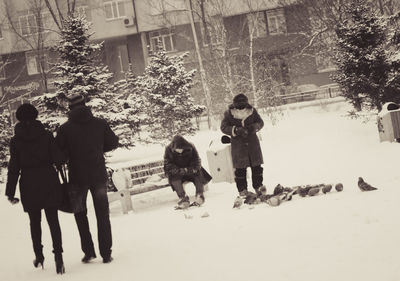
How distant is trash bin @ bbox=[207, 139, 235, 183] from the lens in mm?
11227

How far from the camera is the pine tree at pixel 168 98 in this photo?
814 inches

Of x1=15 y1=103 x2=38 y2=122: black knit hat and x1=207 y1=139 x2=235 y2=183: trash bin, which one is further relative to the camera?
x1=207 y1=139 x2=235 y2=183: trash bin

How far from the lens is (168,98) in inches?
819

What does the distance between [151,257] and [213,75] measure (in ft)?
76.7

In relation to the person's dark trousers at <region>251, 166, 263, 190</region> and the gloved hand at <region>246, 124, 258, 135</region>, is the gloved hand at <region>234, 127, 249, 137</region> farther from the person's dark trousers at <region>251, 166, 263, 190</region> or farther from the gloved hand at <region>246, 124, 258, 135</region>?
the person's dark trousers at <region>251, 166, 263, 190</region>

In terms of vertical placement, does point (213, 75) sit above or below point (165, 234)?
above

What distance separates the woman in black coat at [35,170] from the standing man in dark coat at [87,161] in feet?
0.64

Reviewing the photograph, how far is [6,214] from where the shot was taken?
13102 millimetres

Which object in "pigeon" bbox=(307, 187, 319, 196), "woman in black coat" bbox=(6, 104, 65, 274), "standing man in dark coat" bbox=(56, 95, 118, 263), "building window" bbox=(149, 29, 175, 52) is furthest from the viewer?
"building window" bbox=(149, 29, 175, 52)

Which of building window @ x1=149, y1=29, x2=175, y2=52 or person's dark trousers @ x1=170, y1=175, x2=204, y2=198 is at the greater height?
building window @ x1=149, y1=29, x2=175, y2=52

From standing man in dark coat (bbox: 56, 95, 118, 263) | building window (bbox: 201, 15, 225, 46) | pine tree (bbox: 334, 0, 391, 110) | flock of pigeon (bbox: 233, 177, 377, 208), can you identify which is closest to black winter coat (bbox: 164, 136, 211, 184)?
flock of pigeon (bbox: 233, 177, 377, 208)

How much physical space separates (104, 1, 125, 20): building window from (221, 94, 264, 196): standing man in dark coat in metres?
30.1

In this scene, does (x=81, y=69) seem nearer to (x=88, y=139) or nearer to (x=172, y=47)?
(x=88, y=139)

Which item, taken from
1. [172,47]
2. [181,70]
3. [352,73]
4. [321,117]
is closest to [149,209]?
[352,73]
